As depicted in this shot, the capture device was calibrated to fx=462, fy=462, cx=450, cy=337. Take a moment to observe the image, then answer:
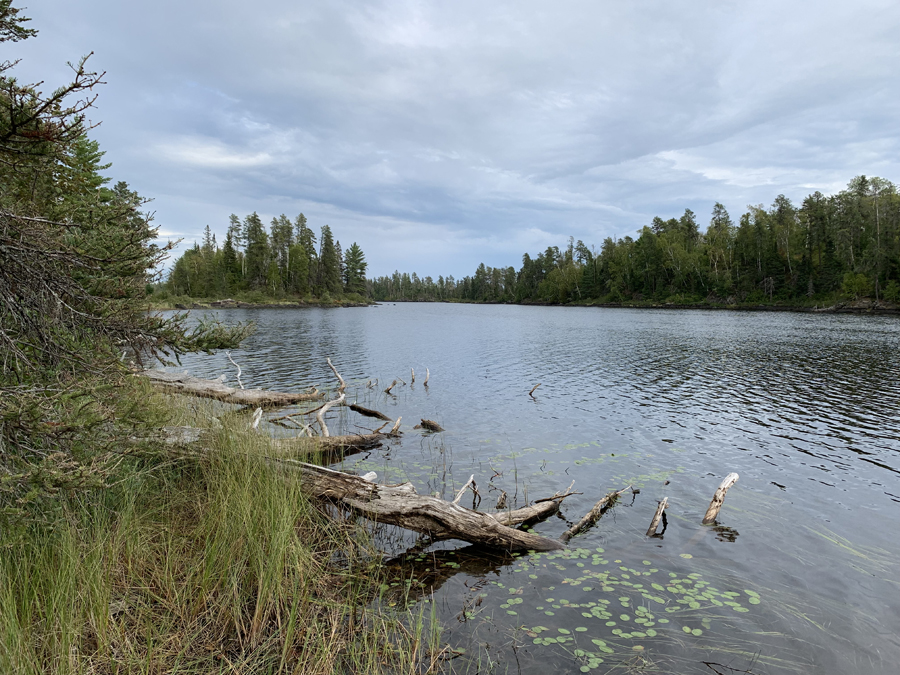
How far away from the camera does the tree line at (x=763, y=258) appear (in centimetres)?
7656

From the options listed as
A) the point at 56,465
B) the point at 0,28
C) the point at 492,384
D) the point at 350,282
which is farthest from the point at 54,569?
the point at 350,282

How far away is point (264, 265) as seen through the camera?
112 m

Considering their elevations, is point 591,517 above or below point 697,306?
below

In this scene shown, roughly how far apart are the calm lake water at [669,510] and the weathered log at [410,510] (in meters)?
0.36

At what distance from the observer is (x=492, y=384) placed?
2253cm

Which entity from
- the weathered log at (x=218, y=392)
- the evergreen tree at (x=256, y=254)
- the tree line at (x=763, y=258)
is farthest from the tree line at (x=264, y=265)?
the weathered log at (x=218, y=392)

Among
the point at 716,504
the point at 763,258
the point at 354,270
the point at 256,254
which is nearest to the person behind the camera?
the point at 716,504

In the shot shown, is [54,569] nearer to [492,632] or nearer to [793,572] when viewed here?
[492,632]

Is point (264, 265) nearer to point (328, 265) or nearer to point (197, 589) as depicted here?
point (328, 265)

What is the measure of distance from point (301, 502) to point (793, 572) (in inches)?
289

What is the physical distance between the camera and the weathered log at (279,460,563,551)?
6.73 metres

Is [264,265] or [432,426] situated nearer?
[432,426]

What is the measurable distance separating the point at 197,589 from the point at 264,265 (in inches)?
4631

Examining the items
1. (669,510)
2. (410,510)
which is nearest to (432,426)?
(669,510)
